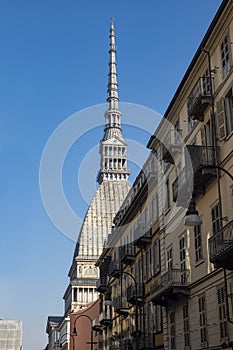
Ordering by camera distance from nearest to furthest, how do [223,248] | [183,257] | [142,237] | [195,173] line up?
1. [223,248]
2. [195,173]
3. [183,257]
4. [142,237]

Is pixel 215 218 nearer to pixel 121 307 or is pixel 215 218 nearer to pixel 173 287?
pixel 173 287

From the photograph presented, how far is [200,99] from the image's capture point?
28594 millimetres

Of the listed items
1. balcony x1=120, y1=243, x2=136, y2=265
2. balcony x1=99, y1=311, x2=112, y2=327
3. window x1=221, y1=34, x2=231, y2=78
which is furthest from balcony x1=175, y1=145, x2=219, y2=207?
balcony x1=99, y1=311, x2=112, y2=327

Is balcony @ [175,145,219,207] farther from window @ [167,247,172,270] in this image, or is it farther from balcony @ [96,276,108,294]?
balcony @ [96,276,108,294]

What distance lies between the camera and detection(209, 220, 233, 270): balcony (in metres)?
22.3

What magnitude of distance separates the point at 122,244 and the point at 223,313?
96.0ft

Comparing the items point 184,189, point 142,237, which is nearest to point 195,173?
point 184,189

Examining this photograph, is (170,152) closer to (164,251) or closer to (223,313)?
(164,251)

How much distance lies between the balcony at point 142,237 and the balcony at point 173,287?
772 centimetres

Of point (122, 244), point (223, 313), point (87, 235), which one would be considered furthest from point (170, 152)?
point (87, 235)

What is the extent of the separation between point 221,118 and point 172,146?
22.6ft

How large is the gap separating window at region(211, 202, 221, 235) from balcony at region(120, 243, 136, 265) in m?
20.9

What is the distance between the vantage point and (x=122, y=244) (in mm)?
54719

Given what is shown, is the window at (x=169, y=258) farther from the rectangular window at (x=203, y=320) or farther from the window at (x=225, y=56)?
the window at (x=225, y=56)
